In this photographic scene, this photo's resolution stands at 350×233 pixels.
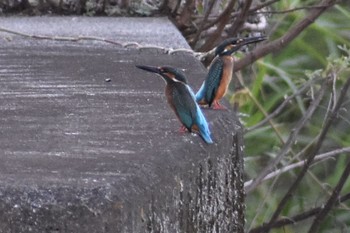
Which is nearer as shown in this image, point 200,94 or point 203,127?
point 203,127

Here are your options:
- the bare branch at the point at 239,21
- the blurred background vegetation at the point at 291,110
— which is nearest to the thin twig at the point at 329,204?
the blurred background vegetation at the point at 291,110

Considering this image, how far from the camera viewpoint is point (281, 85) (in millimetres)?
5188

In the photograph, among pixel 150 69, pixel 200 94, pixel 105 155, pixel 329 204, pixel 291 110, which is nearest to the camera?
pixel 105 155

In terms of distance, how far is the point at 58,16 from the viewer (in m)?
4.24

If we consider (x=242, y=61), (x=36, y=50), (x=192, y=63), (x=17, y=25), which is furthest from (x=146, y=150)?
(x=242, y=61)

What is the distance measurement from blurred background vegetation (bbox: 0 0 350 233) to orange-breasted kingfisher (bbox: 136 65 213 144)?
6.79ft

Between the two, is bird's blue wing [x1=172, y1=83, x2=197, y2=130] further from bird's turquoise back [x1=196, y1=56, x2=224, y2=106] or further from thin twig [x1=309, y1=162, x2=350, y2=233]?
thin twig [x1=309, y1=162, x2=350, y2=233]

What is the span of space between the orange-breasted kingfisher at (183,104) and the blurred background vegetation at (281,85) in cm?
207

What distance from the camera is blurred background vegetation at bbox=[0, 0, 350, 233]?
423 cm

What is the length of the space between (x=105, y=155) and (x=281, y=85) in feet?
12.4

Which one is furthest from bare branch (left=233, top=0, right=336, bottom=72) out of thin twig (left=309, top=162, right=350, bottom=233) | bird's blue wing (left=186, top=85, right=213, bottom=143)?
bird's blue wing (left=186, top=85, right=213, bottom=143)

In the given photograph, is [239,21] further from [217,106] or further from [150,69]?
[150,69]

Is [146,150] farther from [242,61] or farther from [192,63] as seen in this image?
[242,61]

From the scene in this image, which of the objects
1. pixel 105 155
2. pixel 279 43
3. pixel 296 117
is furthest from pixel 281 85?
pixel 105 155
